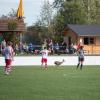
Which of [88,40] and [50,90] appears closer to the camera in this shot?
[50,90]

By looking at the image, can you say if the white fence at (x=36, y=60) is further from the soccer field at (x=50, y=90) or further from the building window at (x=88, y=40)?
the building window at (x=88, y=40)

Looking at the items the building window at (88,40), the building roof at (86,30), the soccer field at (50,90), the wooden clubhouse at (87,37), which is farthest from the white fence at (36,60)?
the building window at (88,40)

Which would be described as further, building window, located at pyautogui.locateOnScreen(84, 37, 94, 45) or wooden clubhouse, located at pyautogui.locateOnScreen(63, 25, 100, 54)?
building window, located at pyautogui.locateOnScreen(84, 37, 94, 45)

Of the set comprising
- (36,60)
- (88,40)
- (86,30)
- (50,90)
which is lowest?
(50,90)

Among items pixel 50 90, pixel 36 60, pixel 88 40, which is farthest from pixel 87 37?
pixel 50 90

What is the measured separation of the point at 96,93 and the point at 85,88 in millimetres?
1756

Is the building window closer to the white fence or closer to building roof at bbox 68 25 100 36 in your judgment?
building roof at bbox 68 25 100 36

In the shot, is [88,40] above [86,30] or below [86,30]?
below

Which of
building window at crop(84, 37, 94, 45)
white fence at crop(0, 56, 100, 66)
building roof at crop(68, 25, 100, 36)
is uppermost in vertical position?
building roof at crop(68, 25, 100, 36)

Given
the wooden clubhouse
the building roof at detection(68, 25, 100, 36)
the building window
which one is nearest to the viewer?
the wooden clubhouse

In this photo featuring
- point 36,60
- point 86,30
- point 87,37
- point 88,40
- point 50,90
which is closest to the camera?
point 50,90

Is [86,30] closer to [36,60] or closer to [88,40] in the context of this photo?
[88,40]

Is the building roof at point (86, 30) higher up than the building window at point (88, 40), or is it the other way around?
the building roof at point (86, 30)

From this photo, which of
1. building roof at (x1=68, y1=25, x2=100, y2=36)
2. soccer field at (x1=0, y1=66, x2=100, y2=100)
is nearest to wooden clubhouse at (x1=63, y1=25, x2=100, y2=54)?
building roof at (x1=68, y1=25, x2=100, y2=36)
